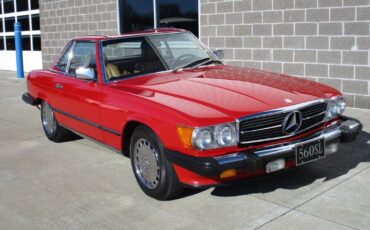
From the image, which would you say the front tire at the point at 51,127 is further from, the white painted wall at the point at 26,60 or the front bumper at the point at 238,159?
the white painted wall at the point at 26,60

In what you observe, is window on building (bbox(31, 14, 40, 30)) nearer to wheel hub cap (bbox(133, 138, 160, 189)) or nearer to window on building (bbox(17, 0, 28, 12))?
window on building (bbox(17, 0, 28, 12))

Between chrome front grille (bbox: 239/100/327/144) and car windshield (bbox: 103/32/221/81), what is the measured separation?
1.58 meters

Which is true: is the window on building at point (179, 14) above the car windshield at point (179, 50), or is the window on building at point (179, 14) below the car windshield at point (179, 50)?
above

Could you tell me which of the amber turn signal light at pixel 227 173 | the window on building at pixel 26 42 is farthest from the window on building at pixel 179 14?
the window on building at pixel 26 42

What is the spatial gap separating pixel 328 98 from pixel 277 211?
47.5 inches

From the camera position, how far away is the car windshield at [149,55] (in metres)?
5.08

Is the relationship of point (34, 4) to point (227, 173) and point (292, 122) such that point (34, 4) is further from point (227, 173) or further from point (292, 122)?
point (227, 173)

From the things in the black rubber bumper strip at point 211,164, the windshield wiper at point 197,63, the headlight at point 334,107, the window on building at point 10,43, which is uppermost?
the window on building at point 10,43

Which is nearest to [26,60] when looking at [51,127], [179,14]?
[179,14]

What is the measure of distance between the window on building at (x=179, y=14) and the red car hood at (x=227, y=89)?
16.7ft

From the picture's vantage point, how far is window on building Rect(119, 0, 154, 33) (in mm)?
11211

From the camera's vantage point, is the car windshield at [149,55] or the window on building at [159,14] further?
the window on building at [159,14]

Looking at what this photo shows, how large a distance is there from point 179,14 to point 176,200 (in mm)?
6916

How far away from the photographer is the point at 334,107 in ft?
14.5
